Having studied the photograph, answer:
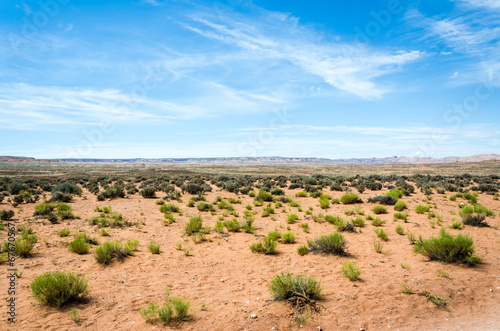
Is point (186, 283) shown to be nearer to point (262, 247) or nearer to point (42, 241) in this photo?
point (262, 247)

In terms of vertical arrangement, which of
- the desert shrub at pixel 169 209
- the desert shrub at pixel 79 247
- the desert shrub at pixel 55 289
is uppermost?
the desert shrub at pixel 55 289

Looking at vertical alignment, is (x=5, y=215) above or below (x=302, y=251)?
above

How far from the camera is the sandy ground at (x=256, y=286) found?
4957mm

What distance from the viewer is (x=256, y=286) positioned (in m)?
6.62

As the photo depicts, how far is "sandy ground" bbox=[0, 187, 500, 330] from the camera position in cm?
496

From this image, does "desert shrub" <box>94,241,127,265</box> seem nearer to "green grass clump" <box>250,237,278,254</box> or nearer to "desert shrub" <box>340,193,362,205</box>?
"green grass clump" <box>250,237,278,254</box>

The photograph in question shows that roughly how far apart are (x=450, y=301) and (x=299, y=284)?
324cm

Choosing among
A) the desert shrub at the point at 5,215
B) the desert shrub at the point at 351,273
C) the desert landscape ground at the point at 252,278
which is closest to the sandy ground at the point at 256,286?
the desert landscape ground at the point at 252,278

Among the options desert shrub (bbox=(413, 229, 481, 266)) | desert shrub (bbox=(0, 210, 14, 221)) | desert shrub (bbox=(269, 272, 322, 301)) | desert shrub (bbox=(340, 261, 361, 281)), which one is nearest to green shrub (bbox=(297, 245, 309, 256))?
desert shrub (bbox=(340, 261, 361, 281))

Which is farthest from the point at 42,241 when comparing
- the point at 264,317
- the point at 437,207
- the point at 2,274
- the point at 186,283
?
the point at 437,207

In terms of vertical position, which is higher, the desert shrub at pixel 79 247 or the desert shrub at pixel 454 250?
the desert shrub at pixel 454 250

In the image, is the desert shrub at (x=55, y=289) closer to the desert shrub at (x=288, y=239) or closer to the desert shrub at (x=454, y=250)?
the desert shrub at (x=288, y=239)

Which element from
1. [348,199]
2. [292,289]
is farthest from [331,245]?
[348,199]

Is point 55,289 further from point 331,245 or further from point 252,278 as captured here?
point 331,245
